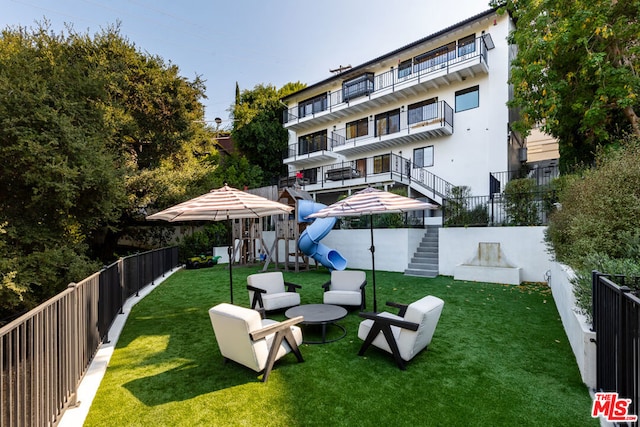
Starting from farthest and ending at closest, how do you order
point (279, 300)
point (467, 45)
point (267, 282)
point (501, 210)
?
point (467, 45) → point (501, 210) → point (267, 282) → point (279, 300)

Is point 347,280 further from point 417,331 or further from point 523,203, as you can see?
point 523,203

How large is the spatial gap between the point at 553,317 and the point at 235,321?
596cm

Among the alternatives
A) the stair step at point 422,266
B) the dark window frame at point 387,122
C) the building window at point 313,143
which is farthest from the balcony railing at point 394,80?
the stair step at point 422,266

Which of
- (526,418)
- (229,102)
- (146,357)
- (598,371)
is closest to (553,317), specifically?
(598,371)

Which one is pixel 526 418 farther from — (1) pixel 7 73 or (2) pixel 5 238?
(1) pixel 7 73

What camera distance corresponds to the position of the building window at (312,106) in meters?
23.2

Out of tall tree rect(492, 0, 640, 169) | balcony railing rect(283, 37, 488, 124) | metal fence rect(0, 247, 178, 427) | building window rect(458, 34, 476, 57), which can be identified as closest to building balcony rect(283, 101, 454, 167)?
balcony railing rect(283, 37, 488, 124)

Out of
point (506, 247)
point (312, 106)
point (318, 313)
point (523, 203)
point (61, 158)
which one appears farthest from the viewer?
point (312, 106)

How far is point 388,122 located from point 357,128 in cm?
247

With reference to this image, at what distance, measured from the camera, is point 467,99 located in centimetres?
1667

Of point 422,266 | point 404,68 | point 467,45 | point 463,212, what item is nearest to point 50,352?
point 422,266

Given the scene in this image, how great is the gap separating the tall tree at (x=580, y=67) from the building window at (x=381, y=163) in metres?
8.62

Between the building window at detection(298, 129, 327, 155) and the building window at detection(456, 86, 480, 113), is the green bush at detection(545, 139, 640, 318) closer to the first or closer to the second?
the building window at detection(456, 86, 480, 113)

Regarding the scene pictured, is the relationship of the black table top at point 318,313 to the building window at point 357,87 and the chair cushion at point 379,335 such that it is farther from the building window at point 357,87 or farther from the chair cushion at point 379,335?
the building window at point 357,87
